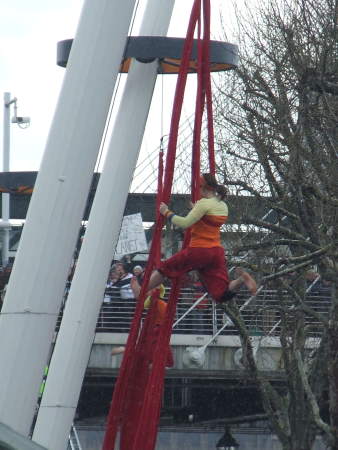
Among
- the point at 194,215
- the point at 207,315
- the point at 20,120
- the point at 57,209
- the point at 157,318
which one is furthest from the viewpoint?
the point at 20,120

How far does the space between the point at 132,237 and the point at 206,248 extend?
10.2 metres

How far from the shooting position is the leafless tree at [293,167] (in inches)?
775

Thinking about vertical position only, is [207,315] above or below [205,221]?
above

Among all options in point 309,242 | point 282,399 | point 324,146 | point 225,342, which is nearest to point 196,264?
point 309,242

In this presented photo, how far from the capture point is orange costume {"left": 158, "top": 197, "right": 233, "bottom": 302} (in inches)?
396

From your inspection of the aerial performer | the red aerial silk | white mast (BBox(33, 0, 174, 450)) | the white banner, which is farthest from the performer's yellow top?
the white banner

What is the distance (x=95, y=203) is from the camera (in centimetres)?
1088

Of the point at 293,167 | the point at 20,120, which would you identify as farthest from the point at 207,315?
the point at 20,120

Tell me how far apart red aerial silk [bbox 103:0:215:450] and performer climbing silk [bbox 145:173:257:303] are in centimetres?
11

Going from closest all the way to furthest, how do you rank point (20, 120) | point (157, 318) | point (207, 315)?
point (157, 318), point (207, 315), point (20, 120)

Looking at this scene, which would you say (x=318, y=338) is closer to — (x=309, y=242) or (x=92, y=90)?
(x=309, y=242)

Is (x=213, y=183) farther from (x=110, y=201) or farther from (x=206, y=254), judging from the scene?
(x=110, y=201)

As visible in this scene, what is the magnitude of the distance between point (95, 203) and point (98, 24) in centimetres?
248

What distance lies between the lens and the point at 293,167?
20.9 metres
